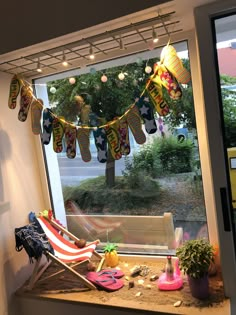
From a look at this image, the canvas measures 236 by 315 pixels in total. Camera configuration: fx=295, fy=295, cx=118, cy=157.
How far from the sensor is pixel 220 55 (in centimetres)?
145

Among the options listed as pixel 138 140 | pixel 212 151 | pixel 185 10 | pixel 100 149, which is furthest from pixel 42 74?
pixel 212 151

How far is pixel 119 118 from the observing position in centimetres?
164

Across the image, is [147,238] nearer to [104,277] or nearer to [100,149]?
[104,277]

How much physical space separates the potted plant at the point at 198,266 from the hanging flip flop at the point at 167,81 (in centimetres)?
81

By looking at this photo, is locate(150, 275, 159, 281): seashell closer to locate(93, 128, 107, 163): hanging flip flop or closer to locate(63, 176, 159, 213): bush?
locate(63, 176, 159, 213): bush

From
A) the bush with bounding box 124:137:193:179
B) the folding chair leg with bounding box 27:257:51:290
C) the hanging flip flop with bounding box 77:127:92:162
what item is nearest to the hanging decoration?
the hanging flip flop with bounding box 77:127:92:162

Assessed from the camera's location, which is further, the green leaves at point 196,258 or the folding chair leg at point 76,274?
the folding chair leg at point 76,274

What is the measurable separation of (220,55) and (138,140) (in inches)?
22.9

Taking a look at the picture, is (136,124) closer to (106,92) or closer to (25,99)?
(106,92)

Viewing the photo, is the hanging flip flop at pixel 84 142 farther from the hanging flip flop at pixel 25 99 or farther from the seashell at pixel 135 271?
the seashell at pixel 135 271

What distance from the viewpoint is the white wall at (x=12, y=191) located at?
186cm

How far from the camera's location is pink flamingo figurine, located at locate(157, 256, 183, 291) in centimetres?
167

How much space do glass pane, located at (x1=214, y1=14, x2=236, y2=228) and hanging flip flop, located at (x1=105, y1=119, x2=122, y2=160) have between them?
55cm

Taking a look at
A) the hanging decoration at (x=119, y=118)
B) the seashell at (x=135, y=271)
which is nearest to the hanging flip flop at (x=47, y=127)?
the hanging decoration at (x=119, y=118)
